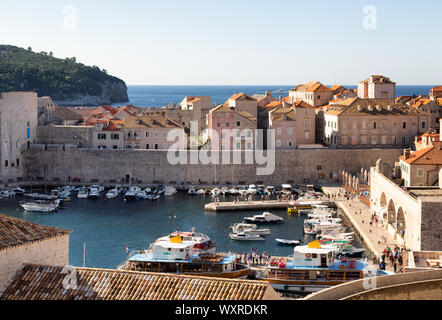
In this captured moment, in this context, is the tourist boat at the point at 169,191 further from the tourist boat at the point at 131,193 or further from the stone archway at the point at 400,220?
the stone archway at the point at 400,220

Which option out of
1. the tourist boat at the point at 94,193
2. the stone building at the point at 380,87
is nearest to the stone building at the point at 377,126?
the stone building at the point at 380,87

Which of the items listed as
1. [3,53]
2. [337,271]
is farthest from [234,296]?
[3,53]

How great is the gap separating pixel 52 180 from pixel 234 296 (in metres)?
38.2

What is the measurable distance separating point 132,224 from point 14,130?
1561 centimetres

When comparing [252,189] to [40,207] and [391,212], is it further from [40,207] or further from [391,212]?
[391,212]

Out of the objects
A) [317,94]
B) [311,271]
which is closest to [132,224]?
[311,271]

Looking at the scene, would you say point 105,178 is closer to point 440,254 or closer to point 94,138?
point 94,138

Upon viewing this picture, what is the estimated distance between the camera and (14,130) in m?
47.2

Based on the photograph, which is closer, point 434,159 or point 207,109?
point 434,159

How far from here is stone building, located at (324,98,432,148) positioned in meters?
46.8

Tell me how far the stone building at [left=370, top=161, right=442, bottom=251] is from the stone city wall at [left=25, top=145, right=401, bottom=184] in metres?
8.19

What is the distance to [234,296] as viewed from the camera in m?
11.3

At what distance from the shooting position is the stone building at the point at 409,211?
2481 cm

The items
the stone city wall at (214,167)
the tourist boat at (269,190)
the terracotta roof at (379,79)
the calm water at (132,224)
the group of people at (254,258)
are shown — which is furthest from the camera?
the terracotta roof at (379,79)
